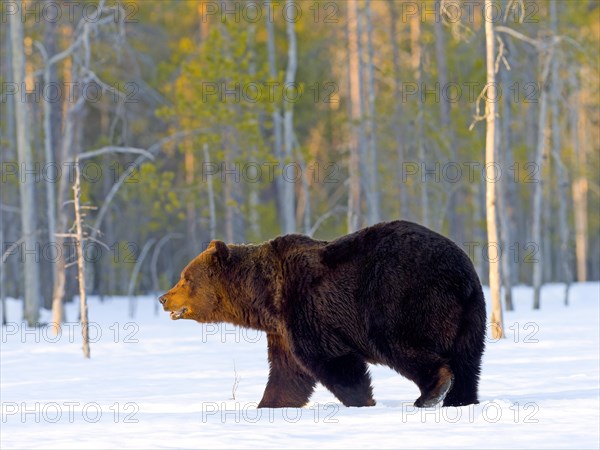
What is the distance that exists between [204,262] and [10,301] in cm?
2004

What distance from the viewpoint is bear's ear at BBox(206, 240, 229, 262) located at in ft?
29.6

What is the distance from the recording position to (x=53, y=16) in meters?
24.2

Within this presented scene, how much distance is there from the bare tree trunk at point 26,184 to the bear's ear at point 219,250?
12549 mm

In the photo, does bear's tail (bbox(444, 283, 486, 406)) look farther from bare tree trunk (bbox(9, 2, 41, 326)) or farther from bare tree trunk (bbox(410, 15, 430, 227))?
bare tree trunk (bbox(410, 15, 430, 227))

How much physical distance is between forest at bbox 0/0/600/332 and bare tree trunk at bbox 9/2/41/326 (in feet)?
0.13

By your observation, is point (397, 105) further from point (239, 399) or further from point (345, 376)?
point (345, 376)

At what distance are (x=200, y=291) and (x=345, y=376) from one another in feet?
5.10

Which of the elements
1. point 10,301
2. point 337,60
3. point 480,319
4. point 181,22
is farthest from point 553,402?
point 181,22

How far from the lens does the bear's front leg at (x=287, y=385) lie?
892 centimetres

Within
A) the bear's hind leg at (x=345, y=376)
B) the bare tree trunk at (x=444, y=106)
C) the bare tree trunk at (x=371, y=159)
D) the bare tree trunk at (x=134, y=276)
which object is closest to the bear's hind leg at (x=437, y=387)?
the bear's hind leg at (x=345, y=376)

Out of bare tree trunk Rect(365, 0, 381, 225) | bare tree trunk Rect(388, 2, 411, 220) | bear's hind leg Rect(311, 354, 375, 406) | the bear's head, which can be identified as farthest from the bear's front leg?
bare tree trunk Rect(388, 2, 411, 220)

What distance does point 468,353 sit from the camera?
8.20 metres

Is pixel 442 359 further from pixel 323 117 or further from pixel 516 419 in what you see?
pixel 323 117

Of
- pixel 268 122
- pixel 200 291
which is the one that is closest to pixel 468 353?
pixel 200 291
